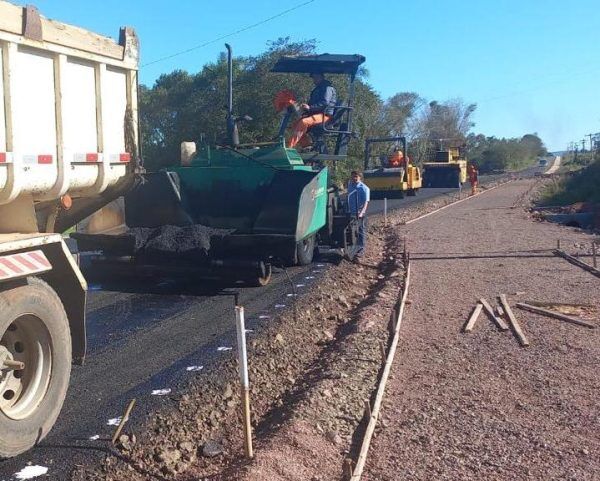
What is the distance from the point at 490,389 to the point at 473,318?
251 centimetres

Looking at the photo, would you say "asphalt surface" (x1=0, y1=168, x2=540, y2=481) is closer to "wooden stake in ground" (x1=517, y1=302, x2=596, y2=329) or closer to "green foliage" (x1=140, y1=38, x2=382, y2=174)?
"wooden stake in ground" (x1=517, y1=302, x2=596, y2=329)

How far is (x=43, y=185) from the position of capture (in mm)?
4883

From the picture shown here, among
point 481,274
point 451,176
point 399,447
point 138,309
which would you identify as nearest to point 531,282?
point 481,274

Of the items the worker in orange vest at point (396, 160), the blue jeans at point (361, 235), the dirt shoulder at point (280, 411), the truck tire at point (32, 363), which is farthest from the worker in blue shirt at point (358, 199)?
the worker in orange vest at point (396, 160)

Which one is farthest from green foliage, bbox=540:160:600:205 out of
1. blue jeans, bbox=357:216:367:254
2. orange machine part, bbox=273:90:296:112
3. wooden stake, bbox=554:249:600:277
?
orange machine part, bbox=273:90:296:112

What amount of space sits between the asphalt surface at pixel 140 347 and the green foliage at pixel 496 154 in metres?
75.6

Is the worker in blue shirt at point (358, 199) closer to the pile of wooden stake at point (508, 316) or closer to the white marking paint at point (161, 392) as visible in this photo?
the pile of wooden stake at point (508, 316)

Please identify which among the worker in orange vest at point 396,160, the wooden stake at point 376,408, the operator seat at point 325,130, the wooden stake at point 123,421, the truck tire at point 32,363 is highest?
the operator seat at point 325,130

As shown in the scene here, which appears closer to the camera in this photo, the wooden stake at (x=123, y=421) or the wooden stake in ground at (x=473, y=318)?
the wooden stake at (x=123, y=421)

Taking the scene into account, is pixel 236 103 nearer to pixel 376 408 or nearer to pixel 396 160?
pixel 396 160

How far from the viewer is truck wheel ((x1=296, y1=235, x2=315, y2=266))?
38.4ft

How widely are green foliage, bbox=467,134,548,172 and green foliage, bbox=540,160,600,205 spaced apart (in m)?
49.1

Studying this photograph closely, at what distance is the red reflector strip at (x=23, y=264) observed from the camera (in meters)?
4.20

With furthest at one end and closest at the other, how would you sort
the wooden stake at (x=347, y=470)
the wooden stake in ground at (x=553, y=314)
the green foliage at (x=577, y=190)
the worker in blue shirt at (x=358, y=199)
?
the green foliage at (x=577, y=190) → the worker in blue shirt at (x=358, y=199) → the wooden stake in ground at (x=553, y=314) → the wooden stake at (x=347, y=470)
